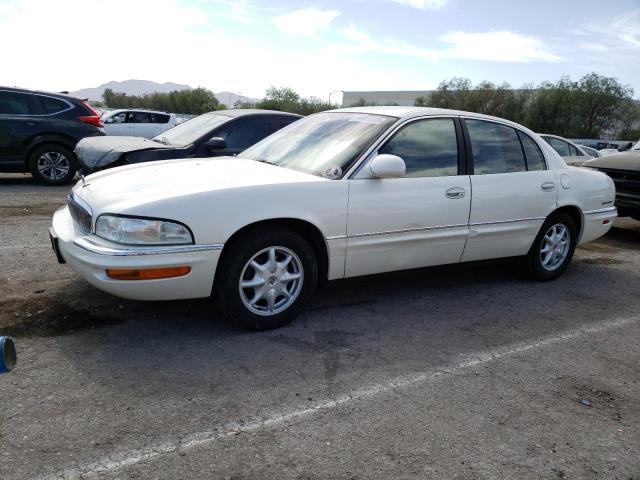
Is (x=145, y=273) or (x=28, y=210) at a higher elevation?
(x=145, y=273)

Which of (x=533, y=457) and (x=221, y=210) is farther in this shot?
(x=221, y=210)

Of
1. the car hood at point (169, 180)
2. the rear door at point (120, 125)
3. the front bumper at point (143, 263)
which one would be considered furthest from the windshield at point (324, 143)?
the rear door at point (120, 125)

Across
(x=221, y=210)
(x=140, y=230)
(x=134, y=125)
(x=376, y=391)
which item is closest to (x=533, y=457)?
(x=376, y=391)

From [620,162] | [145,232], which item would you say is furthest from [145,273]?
[620,162]

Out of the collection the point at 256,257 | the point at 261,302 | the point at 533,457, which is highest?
the point at 256,257

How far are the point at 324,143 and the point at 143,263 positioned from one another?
73.0 inches

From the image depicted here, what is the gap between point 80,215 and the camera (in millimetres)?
3904

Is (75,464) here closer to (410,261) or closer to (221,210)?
(221,210)

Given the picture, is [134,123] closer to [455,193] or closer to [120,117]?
[120,117]

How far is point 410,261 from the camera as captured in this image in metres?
4.51

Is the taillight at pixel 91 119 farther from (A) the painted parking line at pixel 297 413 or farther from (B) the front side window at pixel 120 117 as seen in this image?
(B) the front side window at pixel 120 117

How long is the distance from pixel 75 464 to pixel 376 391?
1.62m

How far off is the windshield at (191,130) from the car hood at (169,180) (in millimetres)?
3030

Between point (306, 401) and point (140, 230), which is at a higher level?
point (140, 230)
